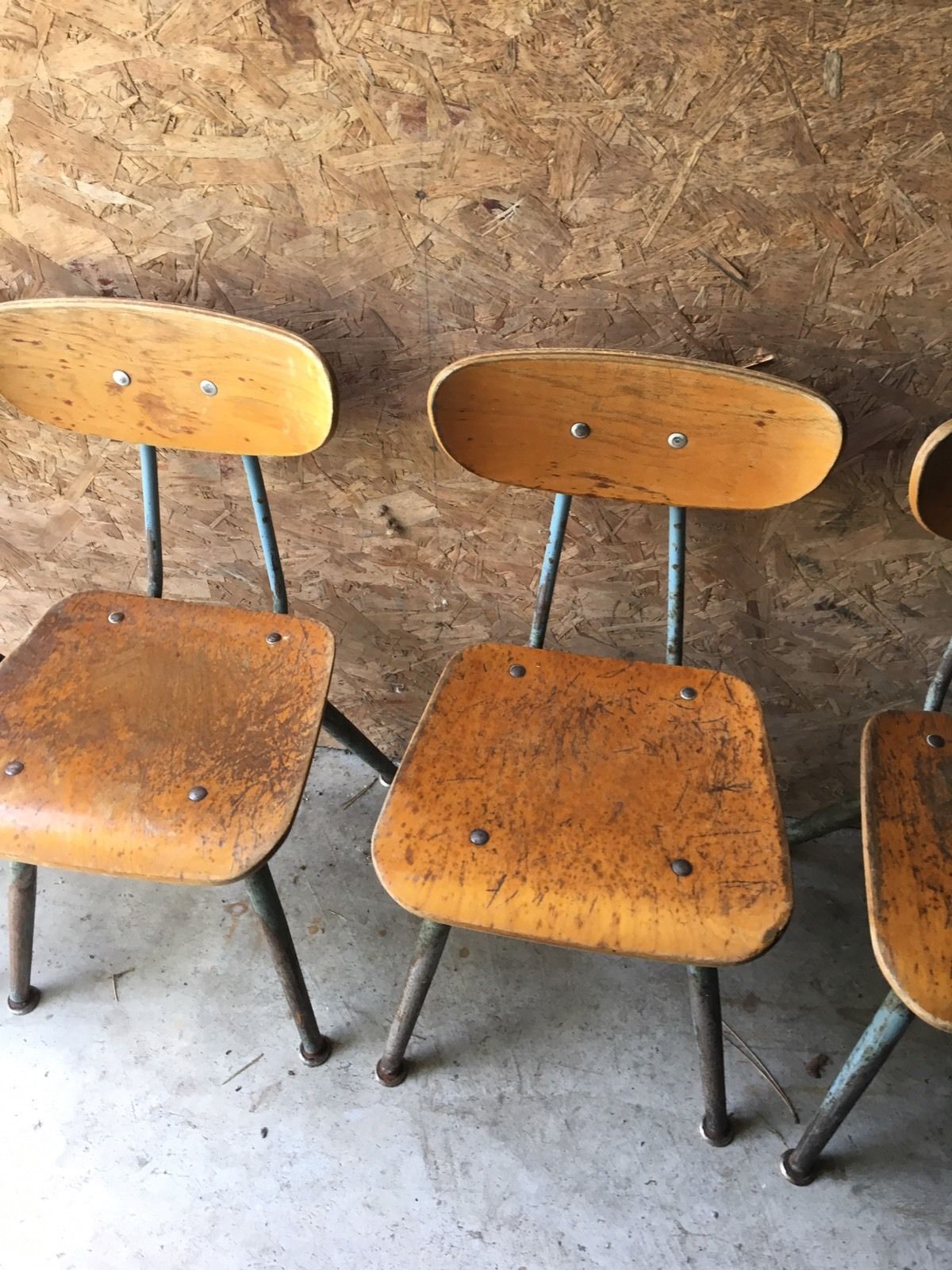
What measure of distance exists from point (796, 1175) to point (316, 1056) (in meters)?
0.66

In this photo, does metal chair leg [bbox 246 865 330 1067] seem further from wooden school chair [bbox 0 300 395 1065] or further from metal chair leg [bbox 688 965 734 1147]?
metal chair leg [bbox 688 965 734 1147]

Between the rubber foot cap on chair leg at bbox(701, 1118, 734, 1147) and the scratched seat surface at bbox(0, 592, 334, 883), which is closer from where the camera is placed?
the scratched seat surface at bbox(0, 592, 334, 883)

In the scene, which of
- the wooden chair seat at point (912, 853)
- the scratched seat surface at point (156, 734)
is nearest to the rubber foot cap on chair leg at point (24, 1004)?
the scratched seat surface at point (156, 734)

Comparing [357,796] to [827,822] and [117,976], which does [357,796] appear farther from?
[827,822]

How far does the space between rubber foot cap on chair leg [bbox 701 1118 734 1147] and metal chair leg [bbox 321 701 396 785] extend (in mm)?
634

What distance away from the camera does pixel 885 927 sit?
3.10 feet

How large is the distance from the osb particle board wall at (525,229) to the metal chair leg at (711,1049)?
1.67ft

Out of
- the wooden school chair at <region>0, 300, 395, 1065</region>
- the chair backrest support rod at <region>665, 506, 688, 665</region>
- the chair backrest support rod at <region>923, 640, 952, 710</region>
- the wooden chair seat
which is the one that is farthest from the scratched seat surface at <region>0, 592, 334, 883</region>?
the chair backrest support rod at <region>923, 640, 952, 710</region>

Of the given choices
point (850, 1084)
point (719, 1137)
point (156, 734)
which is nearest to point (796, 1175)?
point (719, 1137)

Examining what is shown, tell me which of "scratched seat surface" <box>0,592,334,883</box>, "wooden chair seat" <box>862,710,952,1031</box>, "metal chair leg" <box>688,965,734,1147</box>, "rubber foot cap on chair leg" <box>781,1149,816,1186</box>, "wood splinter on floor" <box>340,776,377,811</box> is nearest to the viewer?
"wooden chair seat" <box>862,710,952,1031</box>

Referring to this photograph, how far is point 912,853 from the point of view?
1.01 m

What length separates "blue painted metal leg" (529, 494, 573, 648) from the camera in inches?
47.0

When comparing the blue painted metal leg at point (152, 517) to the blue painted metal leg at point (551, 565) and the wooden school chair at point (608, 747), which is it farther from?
the blue painted metal leg at point (551, 565)

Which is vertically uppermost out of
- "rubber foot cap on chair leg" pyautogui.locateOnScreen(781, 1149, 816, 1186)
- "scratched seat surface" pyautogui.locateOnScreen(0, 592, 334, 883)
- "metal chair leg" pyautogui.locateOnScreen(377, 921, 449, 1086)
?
"scratched seat surface" pyautogui.locateOnScreen(0, 592, 334, 883)
